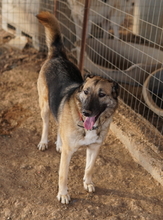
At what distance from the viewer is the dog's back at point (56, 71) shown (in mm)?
4052

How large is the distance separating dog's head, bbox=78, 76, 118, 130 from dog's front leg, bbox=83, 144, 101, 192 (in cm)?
43

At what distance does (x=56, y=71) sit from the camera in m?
4.34

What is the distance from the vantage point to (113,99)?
11.5 ft

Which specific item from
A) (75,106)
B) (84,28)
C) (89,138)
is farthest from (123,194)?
(84,28)

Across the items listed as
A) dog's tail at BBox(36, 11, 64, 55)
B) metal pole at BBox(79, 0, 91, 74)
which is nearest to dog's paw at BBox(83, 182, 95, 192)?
dog's tail at BBox(36, 11, 64, 55)

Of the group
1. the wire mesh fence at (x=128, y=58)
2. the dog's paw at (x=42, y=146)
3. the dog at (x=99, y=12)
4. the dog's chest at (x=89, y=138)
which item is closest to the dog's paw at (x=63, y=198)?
the dog's chest at (x=89, y=138)

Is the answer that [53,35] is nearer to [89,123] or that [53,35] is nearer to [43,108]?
[43,108]

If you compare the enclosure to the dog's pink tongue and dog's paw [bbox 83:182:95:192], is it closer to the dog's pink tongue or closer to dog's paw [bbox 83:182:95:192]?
dog's paw [bbox 83:182:95:192]

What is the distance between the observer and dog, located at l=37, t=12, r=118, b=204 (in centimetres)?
341

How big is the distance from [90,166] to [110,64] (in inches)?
129

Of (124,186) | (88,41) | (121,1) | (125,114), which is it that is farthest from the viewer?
(121,1)

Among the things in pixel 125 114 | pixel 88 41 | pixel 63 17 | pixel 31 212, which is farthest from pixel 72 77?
pixel 63 17

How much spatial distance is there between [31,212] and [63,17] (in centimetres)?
497

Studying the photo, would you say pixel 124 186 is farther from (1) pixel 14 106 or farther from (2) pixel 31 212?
(1) pixel 14 106
